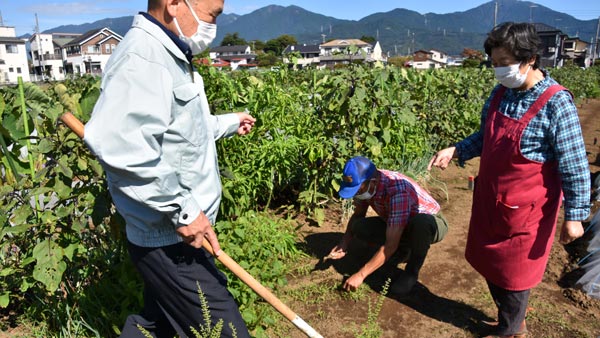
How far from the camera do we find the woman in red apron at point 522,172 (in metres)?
2.03

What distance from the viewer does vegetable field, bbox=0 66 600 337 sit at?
222 cm

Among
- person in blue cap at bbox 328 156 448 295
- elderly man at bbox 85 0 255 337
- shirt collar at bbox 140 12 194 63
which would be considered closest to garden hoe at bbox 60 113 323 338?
elderly man at bbox 85 0 255 337

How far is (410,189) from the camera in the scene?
288 centimetres

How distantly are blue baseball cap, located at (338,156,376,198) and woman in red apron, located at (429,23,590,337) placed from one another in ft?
1.34

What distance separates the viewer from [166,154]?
1463 millimetres

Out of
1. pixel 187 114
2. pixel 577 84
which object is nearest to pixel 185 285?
pixel 187 114

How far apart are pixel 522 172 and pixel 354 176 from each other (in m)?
0.88

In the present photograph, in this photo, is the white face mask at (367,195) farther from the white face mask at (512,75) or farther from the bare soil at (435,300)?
the white face mask at (512,75)

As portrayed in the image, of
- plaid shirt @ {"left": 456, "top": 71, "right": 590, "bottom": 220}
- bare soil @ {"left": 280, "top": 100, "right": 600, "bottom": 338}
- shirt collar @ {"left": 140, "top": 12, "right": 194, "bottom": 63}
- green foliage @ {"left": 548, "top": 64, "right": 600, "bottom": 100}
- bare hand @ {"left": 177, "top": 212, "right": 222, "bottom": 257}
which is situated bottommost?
bare soil @ {"left": 280, "top": 100, "right": 600, "bottom": 338}

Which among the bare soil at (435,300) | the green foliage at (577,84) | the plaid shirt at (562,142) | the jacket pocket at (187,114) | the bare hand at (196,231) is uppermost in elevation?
the jacket pocket at (187,114)

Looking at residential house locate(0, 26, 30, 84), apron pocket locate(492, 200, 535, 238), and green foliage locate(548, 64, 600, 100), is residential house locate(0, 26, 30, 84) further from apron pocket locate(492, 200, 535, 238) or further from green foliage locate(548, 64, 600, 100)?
apron pocket locate(492, 200, 535, 238)

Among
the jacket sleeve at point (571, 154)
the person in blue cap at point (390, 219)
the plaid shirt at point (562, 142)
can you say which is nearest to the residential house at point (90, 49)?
the person in blue cap at point (390, 219)

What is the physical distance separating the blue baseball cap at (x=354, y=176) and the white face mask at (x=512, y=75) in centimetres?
88

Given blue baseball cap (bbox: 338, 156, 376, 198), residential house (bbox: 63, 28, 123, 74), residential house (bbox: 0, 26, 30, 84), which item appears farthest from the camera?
residential house (bbox: 63, 28, 123, 74)
